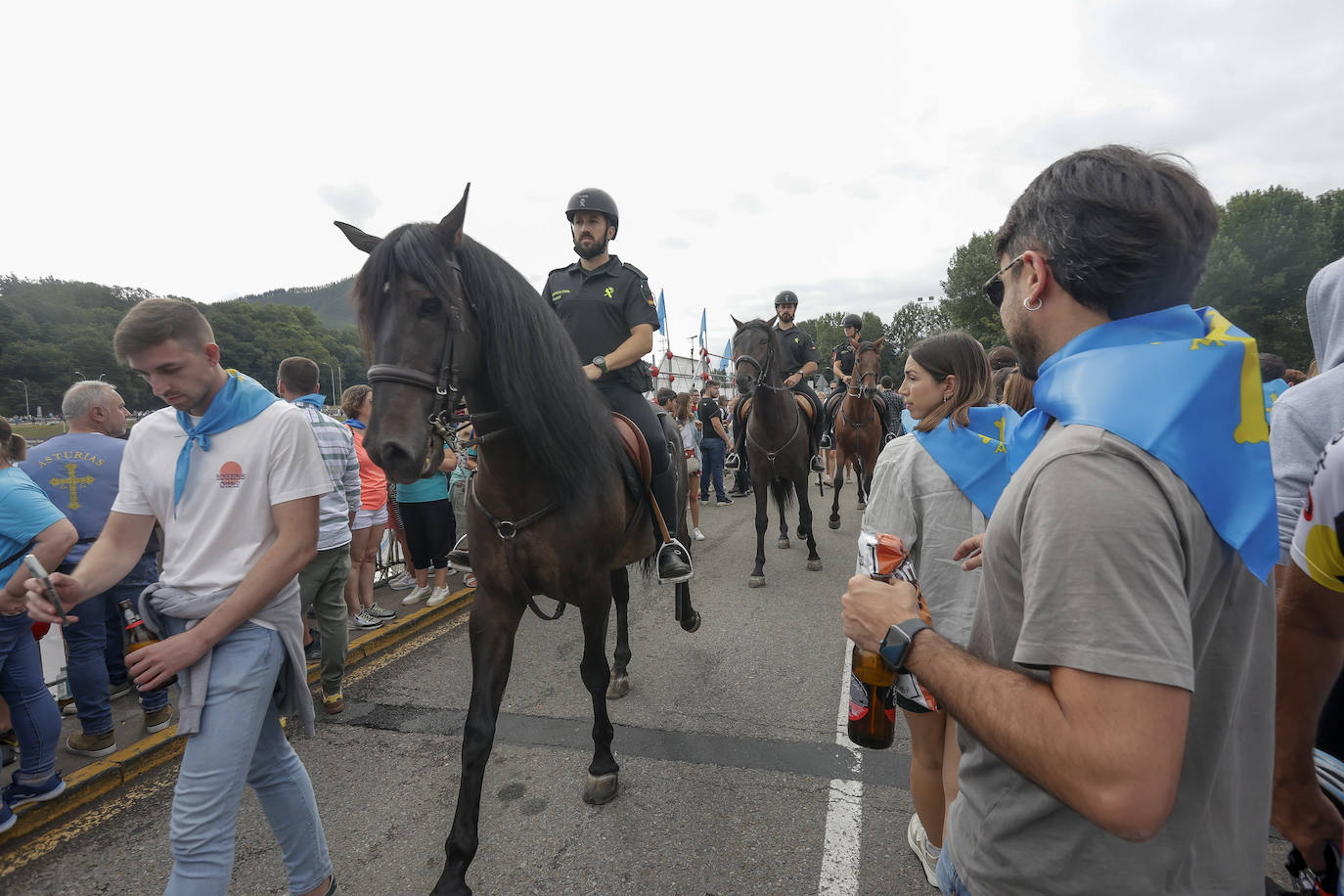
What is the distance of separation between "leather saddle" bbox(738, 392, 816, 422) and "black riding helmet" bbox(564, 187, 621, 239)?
15.4 ft

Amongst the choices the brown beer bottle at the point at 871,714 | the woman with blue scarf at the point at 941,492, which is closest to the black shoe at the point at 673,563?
the woman with blue scarf at the point at 941,492

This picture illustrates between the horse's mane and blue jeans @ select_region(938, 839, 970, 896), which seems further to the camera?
the horse's mane

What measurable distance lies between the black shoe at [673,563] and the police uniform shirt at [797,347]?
5086mm

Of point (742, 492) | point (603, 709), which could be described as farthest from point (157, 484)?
point (742, 492)

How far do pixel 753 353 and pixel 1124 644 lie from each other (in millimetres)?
6983

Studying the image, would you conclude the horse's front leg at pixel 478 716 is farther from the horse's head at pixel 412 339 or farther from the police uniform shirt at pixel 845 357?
the police uniform shirt at pixel 845 357

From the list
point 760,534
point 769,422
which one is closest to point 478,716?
point 760,534

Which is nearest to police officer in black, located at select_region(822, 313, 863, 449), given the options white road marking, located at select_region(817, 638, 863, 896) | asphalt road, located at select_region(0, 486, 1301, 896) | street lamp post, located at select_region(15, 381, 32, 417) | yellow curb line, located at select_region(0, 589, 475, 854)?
asphalt road, located at select_region(0, 486, 1301, 896)

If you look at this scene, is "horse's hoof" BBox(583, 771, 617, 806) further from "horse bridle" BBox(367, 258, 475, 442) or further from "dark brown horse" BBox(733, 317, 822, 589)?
"dark brown horse" BBox(733, 317, 822, 589)

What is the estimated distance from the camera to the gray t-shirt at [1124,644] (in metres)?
0.84

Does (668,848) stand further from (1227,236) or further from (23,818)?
(1227,236)

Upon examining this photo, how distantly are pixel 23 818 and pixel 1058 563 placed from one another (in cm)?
473

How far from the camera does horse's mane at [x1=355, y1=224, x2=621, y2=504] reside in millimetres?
2377

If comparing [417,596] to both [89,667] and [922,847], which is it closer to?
[89,667]
